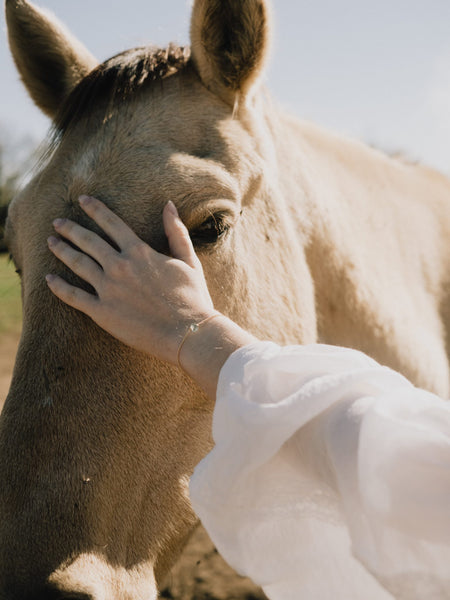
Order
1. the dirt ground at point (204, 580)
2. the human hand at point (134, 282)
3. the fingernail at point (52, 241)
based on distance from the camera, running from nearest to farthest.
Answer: the human hand at point (134, 282)
the fingernail at point (52, 241)
the dirt ground at point (204, 580)

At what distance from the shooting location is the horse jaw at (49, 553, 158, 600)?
125 cm

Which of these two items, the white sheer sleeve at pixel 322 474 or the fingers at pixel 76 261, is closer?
the white sheer sleeve at pixel 322 474

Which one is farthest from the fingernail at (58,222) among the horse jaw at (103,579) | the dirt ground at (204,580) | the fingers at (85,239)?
the dirt ground at (204,580)

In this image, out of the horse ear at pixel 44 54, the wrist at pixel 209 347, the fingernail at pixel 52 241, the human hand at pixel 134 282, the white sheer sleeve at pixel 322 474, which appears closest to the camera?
the white sheer sleeve at pixel 322 474

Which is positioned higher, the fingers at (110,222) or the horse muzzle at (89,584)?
the fingers at (110,222)

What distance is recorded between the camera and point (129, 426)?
1455 mm

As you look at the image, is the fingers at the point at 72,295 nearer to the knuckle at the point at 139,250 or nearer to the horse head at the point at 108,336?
the horse head at the point at 108,336

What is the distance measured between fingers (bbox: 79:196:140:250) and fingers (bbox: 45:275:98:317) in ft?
0.55

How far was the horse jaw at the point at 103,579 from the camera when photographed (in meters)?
1.25

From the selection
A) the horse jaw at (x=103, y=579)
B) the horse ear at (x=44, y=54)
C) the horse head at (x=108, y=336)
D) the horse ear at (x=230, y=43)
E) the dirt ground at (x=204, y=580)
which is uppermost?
the horse ear at (x=44, y=54)

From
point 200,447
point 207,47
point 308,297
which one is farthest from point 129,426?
point 207,47

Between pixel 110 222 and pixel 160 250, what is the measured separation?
0.17 m

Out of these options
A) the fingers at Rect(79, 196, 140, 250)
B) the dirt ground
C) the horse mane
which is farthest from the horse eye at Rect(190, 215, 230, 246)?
the dirt ground

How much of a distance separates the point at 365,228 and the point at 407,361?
69 centimetres
